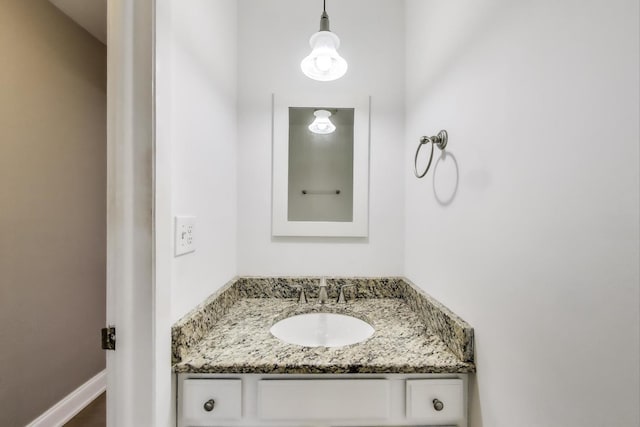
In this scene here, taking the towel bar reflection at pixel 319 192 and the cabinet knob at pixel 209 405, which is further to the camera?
the towel bar reflection at pixel 319 192

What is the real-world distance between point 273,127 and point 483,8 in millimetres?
931

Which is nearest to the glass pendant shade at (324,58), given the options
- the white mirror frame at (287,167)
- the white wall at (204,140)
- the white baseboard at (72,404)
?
the white mirror frame at (287,167)

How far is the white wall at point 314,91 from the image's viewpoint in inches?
53.2

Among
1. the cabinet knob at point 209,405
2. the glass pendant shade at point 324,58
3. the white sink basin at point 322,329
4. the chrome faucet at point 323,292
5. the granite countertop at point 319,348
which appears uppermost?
the glass pendant shade at point 324,58

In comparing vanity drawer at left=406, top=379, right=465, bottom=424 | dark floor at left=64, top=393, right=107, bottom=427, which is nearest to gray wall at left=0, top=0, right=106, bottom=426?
dark floor at left=64, top=393, right=107, bottom=427

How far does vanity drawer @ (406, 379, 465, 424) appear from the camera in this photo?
2.62ft

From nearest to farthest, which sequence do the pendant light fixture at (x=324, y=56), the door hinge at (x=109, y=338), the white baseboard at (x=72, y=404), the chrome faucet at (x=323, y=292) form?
the door hinge at (x=109, y=338) → the pendant light fixture at (x=324, y=56) → the chrome faucet at (x=323, y=292) → the white baseboard at (x=72, y=404)

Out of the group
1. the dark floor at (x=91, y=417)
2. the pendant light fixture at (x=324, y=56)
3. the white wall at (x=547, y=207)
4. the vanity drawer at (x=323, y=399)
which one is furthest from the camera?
the dark floor at (x=91, y=417)

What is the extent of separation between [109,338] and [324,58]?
45.8 inches

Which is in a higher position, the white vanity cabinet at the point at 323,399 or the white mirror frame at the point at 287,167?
the white mirror frame at the point at 287,167

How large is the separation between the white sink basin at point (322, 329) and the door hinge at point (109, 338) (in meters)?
0.53

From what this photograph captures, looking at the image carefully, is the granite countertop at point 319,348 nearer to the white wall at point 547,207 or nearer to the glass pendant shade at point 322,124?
the white wall at point 547,207

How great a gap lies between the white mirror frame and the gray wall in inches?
52.4

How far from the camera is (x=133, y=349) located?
0.70m
